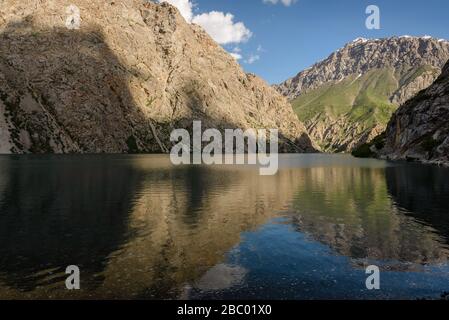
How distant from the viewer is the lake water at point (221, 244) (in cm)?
2477

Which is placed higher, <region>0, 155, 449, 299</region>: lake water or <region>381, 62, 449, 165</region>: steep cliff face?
<region>381, 62, 449, 165</region>: steep cliff face

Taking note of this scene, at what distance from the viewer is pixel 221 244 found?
3541 cm

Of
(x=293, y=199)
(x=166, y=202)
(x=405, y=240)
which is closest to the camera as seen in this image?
(x=405, y=240)

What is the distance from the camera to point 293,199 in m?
64.1

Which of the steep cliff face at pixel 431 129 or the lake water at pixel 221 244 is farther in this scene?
the steep cliff face at pixel 431 129

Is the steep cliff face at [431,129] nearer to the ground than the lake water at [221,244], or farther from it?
farther from it

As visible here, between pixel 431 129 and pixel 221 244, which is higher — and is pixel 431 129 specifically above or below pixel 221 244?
above

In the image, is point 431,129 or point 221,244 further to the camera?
point 431,129

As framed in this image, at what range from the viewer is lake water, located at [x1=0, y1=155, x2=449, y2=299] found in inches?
975

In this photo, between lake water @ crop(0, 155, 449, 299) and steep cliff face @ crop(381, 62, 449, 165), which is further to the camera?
steep cliff face @ crop(381, 62, 449, 165)
